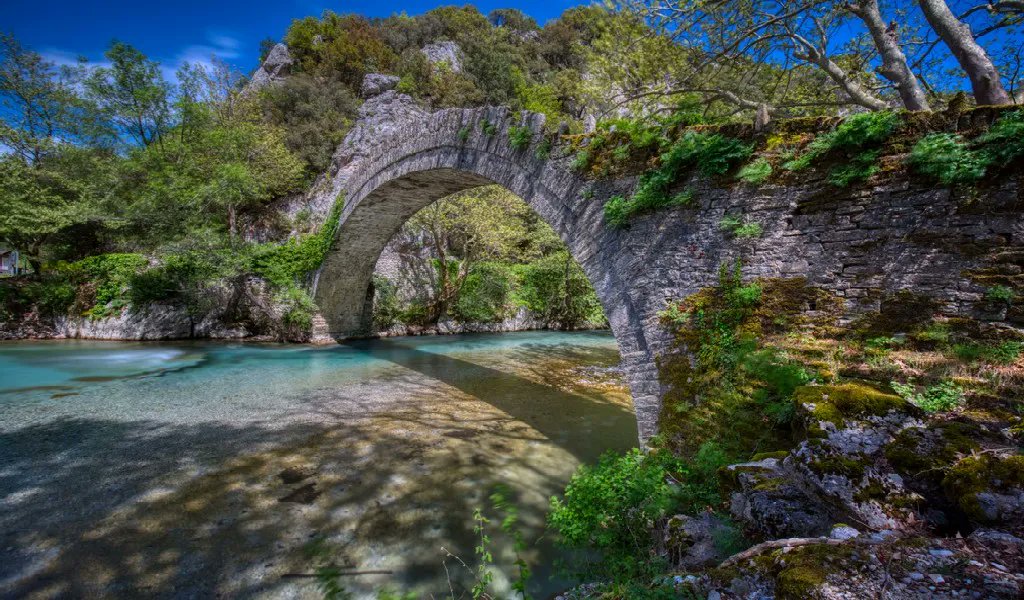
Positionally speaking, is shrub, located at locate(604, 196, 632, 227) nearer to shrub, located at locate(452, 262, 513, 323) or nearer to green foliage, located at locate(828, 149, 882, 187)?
green foliage, located at locate(828, 149, 882, 187)

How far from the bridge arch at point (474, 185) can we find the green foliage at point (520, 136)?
0.09 metres

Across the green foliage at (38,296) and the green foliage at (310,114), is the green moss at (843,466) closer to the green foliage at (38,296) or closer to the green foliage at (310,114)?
the green foliage at (38,296)

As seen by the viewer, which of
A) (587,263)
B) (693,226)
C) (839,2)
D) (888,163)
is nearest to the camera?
(888,163)

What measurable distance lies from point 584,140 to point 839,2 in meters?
4.38

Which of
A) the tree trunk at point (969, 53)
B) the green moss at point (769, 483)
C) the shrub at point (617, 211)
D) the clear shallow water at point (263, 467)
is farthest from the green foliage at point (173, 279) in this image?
the tree trunk at point (969, 53)

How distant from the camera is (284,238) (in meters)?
16.7

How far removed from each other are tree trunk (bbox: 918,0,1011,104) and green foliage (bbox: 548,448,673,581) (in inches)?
221

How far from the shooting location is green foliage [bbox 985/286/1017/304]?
9.12 feet

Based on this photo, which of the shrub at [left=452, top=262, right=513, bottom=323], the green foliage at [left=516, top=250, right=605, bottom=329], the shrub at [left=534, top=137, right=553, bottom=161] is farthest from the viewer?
the green foliage at [left=516, top=250, right=605, bottom=329]

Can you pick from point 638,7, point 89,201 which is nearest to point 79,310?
point 89,201

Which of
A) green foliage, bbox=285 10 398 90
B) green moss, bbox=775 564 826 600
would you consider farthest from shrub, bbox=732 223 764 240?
green foliage, bbox=285 10 398 90

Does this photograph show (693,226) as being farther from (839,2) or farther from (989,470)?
(839,2)

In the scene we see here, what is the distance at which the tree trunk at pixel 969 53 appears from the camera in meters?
4.24

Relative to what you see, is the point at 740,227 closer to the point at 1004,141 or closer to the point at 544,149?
the point at 1004,141
